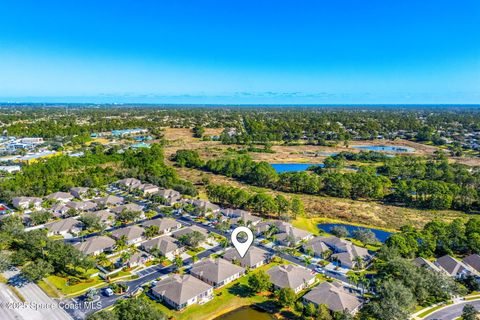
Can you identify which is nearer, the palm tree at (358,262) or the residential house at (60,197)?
the palm tree at (358,262)

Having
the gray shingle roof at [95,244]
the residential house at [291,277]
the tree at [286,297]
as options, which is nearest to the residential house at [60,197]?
the gray shingle roof at [95,244]

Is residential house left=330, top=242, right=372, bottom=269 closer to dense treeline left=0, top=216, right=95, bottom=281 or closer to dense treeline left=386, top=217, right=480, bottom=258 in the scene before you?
dense treeline left=386, top=217, right=480, bottom=258

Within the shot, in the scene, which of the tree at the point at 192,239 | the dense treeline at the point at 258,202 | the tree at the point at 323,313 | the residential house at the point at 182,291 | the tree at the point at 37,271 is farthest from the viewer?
the dense treeline at the point at 258,202

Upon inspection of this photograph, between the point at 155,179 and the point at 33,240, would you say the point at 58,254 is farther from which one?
the point at 155,179

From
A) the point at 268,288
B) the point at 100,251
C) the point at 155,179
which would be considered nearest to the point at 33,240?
the point at 100,251

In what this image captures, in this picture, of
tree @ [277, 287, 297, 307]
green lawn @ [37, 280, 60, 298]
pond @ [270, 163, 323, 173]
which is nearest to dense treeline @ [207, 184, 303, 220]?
tree @ [277, 287, 297, 307]

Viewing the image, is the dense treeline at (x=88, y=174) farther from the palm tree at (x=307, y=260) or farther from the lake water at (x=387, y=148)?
the lake water at (x=387, y=148)

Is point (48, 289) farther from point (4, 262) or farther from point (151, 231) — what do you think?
point (151, 231)
